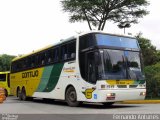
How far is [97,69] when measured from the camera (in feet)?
56.4

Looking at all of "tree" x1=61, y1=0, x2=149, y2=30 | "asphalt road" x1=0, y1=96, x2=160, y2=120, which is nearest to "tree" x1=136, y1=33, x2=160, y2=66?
"tree" x1=61, y1=0, x2=149, y2=30

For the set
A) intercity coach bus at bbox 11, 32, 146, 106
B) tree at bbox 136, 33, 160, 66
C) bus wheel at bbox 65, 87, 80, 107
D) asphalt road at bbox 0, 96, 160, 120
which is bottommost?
asphalt road at bbox 0, 96, 160, 120

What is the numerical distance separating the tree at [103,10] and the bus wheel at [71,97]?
20183 millimetres

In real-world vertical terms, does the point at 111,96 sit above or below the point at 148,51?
below

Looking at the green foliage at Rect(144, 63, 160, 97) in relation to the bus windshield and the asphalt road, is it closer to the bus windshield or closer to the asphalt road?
the asphalt road

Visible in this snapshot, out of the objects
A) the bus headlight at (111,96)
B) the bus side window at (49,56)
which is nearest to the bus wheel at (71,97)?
the bus headlight at (111,96)

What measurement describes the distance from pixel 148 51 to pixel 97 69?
4191 cm

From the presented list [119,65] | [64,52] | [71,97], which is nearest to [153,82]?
[64,52]

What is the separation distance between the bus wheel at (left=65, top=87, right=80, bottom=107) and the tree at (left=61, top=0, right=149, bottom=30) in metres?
20.2

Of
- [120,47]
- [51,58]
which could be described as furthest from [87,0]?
[120,47]

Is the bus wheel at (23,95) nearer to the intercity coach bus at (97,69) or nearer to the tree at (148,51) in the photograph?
the intercity coach bus at (97,69)

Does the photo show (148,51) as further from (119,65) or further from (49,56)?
(119,65)

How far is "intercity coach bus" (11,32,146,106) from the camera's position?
1719cm

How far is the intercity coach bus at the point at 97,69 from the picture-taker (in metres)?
17.2
